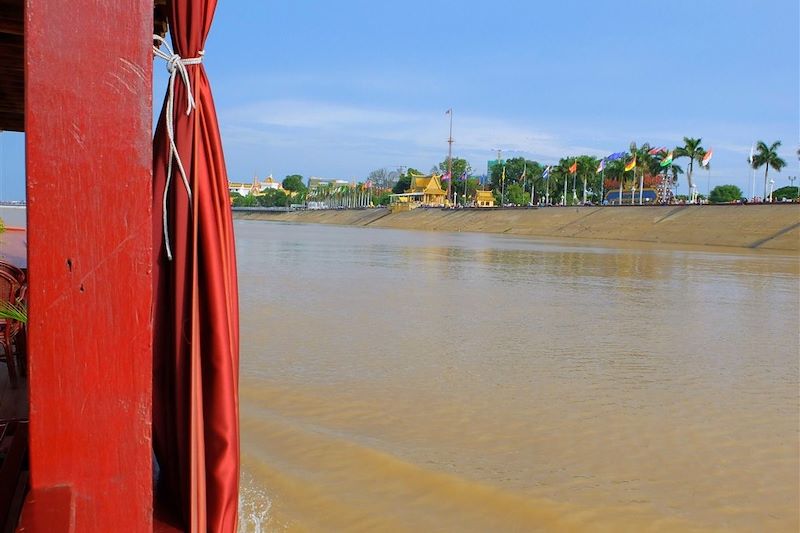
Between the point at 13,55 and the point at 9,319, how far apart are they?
1804mm

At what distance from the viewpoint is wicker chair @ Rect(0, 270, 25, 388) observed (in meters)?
4.07

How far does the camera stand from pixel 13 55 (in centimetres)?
329

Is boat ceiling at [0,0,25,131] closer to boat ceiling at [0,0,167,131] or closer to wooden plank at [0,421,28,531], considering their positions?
boat ceiling at [0,0,167,131]

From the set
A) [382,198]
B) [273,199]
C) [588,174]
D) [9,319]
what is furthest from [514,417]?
[273,199]

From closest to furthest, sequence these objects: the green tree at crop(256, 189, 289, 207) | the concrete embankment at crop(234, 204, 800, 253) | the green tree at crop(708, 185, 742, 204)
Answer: the concrete embankment at crop(234, 204, 800, 253)
the green tree at crop(708, 185, 742, 204)
the green tree at crop(256, 189, 289, 207)

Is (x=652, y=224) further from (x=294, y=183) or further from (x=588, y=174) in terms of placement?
(x=294, y=183)

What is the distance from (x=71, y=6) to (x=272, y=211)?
5325 inches

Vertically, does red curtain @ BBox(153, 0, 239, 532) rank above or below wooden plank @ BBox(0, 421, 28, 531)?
above

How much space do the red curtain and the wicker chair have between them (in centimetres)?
→ 234

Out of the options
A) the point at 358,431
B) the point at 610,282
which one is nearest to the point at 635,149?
the point at 610,282

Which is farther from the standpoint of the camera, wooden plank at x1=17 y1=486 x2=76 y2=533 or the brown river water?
the brown river water

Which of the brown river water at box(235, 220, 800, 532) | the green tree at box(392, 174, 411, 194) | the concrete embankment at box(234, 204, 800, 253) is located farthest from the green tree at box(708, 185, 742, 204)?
the brown river water at box(235, 220, 800, 532)

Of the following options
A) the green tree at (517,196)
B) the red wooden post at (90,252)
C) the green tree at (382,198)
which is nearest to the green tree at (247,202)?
the green tree at (382,198)

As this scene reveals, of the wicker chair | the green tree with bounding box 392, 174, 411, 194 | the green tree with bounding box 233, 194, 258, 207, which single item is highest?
the green tree with bounding box 392, 174, 411, 194
